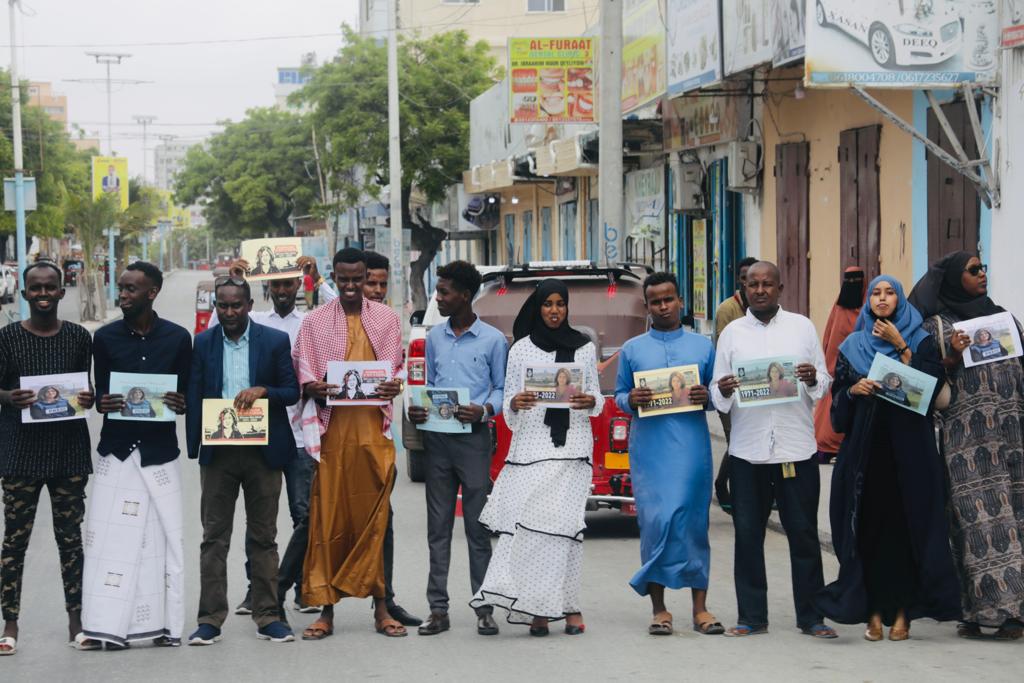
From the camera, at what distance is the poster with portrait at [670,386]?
785 cm

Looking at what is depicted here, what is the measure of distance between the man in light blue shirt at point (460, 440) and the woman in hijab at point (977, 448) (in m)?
2.26

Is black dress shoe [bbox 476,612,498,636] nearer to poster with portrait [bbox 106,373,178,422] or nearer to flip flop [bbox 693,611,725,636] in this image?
flip flop [bbox 693,611,725,636]

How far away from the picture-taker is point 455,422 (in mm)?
7980

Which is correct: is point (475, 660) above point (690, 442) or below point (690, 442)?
below

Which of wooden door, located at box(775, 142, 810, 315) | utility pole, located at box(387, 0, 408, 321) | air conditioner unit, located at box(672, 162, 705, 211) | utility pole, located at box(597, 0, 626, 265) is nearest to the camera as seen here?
utility pole, located at box(597, 0, 626, 265)

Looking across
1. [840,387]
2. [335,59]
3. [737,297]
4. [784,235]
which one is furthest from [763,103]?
[335,59]

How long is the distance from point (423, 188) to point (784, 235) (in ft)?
92.0

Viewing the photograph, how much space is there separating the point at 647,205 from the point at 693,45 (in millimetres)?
9326

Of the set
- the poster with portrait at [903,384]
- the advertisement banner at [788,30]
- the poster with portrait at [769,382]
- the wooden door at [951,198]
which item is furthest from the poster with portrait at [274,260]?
the wooden door at [951,198]

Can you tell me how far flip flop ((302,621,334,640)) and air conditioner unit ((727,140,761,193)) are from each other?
1478cm

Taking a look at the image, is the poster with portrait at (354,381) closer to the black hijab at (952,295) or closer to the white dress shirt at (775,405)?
the white dress shirt at (775,405)

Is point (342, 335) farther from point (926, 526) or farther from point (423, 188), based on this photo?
point (423, 188)

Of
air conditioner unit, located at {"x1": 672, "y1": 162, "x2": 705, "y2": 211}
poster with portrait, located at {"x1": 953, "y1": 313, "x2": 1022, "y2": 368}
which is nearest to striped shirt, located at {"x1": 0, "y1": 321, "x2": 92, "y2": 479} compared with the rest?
poster with portrait, located at {"x1": 953, "y1": 313, "x2": 1022, "y2": 368}

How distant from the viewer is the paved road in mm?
7074
